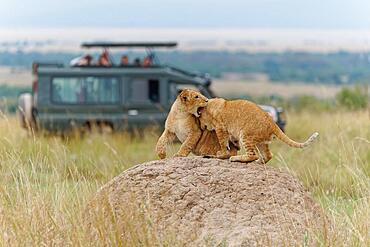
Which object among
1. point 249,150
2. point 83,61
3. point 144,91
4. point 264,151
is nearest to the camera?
point 249,150

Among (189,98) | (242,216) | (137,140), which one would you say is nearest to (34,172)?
(189,98)

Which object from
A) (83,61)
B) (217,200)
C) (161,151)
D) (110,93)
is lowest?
(110,93)

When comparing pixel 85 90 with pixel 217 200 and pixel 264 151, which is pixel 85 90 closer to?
pixel 264 151

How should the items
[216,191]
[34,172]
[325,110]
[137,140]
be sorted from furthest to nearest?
1. [325,110]
2. [137,140]
3. [34,172]
4. [216,191]

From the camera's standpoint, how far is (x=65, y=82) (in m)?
20.4

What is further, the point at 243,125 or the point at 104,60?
the point at 104,60

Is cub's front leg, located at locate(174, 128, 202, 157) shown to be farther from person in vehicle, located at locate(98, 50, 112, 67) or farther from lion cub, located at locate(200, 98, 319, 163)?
person in vehicle, located at locate(98, 50, 112, 67)

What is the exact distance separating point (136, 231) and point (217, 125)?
3.89 ft

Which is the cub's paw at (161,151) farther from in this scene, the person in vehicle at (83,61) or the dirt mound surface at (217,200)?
the person in vehicle at (83,61)

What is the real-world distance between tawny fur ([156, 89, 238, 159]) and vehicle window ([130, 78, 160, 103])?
11979 mm

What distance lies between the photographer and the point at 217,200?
748cm

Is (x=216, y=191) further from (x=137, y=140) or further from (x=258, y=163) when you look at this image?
(x=137, y=140)

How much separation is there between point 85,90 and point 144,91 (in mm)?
1028

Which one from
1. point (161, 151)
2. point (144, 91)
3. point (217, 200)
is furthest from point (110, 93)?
point (217, 200)
